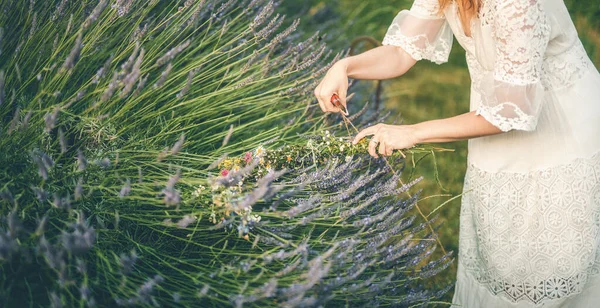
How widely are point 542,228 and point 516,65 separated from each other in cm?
51

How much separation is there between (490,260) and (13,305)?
1.24m

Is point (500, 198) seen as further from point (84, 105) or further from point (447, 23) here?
point (84, 105)

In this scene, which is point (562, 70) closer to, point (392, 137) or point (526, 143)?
point (526, 143)

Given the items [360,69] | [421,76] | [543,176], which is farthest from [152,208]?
[421,76]

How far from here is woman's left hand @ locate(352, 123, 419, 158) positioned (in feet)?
4.84

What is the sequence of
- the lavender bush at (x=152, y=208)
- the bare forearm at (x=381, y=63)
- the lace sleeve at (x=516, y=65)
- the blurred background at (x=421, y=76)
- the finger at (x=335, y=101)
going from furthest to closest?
the blurred background at (x=421, y=76)
the bare forearm at (x=381, y=63)
the finger at (x=335, y=101)
the lace sleeve at (x=516, y=65)
the lavender bush at (x=152, y=208)

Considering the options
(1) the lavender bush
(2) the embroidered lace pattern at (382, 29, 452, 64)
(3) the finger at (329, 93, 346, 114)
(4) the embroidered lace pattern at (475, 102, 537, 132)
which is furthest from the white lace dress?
(3) the finger at (329, 93, 346, 114)

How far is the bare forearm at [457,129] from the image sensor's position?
140cm

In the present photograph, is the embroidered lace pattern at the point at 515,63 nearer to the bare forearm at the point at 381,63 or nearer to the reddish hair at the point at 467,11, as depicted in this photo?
the reddish hair at the point at 467,11

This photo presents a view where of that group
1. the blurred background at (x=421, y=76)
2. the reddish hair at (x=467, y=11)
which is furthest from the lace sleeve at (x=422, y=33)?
the blurred background at (x=421, y=76)

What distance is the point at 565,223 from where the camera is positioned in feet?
5.09

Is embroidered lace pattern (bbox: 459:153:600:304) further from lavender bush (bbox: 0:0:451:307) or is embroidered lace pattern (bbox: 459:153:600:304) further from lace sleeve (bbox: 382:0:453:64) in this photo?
lace sleeve (bbox: 382:0:453:64)

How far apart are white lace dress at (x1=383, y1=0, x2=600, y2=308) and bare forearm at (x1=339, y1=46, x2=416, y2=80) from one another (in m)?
0.18

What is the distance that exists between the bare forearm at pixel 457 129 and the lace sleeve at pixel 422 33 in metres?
0.44
